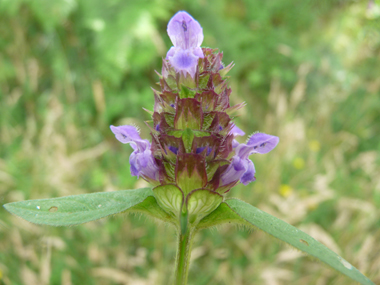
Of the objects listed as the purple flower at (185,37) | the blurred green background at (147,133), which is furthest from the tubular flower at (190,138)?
the blurred green background at (147,133)

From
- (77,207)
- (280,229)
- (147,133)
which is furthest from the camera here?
(147,133)

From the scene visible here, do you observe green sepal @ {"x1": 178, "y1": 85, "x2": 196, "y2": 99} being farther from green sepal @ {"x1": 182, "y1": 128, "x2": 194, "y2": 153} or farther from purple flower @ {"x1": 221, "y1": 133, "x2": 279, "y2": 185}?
purple flower @ {"x1": 221, "y1": 133, "x2": 279, "y2": 185}

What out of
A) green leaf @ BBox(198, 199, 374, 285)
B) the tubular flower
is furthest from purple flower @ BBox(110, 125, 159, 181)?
green leaf @ BBox(198, 199, 374, 285)

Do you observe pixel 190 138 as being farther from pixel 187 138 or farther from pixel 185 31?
pixel 185 31

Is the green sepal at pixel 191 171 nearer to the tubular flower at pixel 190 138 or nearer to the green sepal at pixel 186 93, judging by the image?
the tubular flower at pixel 190 138

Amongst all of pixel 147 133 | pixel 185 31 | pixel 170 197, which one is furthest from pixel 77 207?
pixel 147 133
